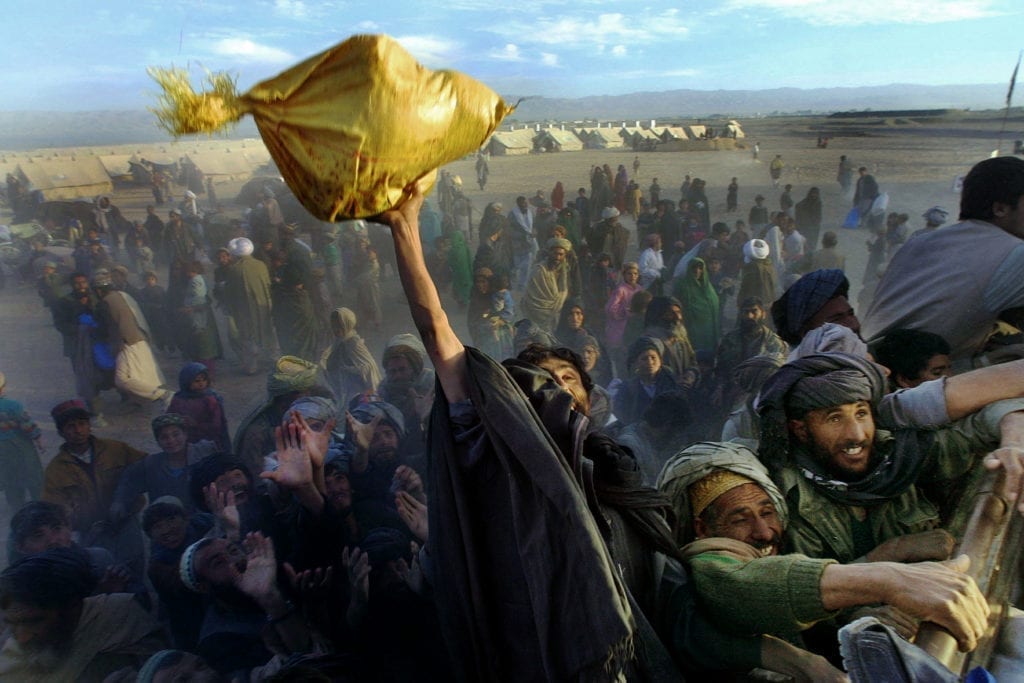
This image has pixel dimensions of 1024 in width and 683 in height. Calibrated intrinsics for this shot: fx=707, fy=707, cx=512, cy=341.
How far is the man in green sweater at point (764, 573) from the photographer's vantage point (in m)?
1.59

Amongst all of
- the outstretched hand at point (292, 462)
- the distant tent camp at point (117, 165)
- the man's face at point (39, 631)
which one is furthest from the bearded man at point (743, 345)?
the distant tent camp at point (117, 165)

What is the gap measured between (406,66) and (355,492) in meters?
2.72

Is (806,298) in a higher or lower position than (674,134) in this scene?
lower

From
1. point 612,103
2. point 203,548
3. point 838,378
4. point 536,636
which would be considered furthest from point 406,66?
point 612,103

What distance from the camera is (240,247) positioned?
5.87 meters

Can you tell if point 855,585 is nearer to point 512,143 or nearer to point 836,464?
point 836,464

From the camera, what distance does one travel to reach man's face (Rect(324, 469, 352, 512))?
3.51 meters

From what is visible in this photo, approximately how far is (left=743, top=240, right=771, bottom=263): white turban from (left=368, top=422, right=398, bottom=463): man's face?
4.99 meters

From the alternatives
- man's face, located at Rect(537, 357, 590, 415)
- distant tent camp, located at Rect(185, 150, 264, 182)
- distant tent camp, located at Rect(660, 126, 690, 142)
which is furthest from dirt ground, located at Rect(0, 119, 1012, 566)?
man's face, located at Rect(537, 357, 590, 415)

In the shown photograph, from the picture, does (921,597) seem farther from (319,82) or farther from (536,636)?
(319,82)

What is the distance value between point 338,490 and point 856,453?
2.44 m

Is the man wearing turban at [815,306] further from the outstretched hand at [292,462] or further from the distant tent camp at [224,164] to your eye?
the distant tent camp at [224,164]

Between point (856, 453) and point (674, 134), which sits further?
point (674, 134)

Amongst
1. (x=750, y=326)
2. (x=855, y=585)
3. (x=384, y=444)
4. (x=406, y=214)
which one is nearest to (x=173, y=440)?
(x=384, y=444)
